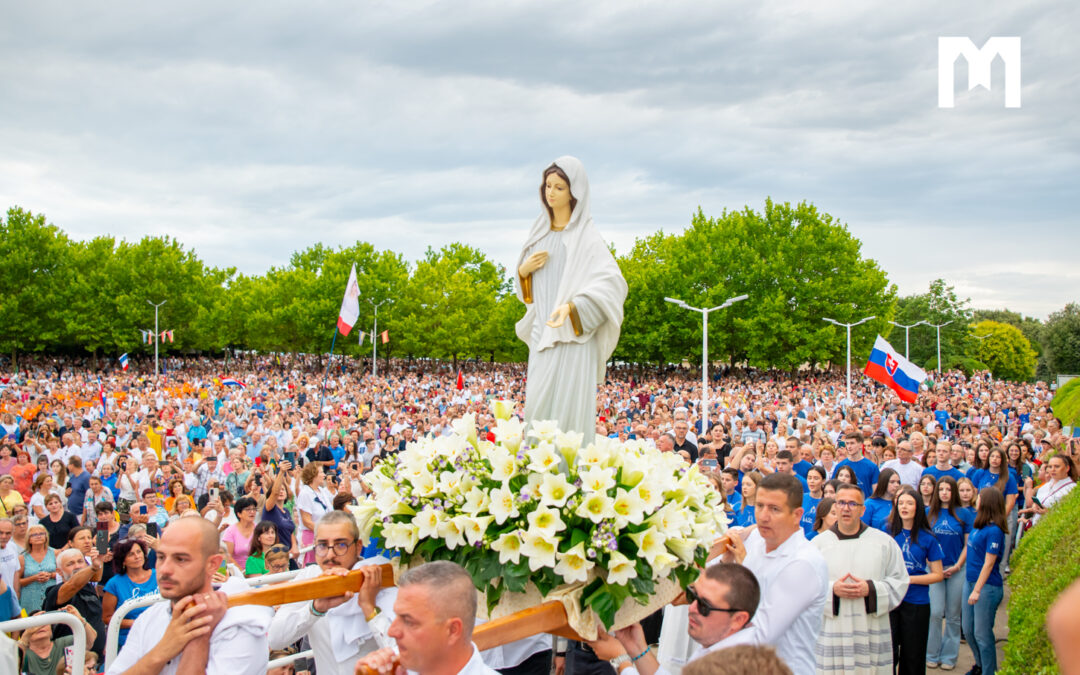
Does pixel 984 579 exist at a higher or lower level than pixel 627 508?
lower

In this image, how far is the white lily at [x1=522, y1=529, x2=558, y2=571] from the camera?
2648 millimetres

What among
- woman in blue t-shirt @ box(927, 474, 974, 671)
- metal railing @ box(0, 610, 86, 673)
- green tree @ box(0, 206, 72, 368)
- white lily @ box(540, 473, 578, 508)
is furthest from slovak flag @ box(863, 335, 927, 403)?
green tree @ box(0, 206, 72, 368)

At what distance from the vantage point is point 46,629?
5.61 meters

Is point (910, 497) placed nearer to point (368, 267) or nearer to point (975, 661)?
point (975, 661)

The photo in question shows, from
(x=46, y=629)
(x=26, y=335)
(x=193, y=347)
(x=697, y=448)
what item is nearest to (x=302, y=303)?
(x=193, y=347)

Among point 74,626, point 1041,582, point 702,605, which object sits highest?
point 702,605

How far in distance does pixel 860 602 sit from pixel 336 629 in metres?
3.62

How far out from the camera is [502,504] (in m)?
2.76

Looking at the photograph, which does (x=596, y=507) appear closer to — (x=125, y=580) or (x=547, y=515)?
(x=547, y=515)

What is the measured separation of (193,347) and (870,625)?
69470 millimetres

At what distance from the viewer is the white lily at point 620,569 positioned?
2.64m

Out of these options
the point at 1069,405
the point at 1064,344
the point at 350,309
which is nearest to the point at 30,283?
the point at 350,309

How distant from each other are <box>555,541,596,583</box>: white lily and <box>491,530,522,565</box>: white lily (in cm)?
14

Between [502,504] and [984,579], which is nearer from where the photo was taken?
[502,504]
